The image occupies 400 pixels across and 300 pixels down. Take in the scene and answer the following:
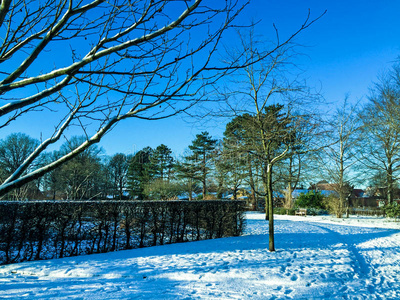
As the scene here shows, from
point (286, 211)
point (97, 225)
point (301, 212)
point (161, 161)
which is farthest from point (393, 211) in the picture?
point (161, 161)

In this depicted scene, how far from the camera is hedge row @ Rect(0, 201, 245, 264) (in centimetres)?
668

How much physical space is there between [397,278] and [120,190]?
34.4 m

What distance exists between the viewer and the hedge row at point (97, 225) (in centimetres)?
668

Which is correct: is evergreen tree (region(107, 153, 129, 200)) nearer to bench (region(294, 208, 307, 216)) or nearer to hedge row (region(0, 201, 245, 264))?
bench (region(294, 208, 307, 216))

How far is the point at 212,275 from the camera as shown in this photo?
16.5 feet

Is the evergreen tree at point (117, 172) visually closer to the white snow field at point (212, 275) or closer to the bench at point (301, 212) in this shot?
the bench at point (301, 212)

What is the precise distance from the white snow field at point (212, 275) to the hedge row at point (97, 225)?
0.62 meters

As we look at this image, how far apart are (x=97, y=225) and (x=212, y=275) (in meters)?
4.15

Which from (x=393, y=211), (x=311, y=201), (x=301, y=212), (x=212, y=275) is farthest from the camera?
(x=311, y=201)

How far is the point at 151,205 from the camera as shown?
8.78m

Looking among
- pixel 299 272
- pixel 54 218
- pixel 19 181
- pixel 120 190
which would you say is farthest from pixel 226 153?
pixel 120 190

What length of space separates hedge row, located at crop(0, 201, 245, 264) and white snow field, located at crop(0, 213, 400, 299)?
2.04 ft

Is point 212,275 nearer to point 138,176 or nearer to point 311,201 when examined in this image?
point 311,201

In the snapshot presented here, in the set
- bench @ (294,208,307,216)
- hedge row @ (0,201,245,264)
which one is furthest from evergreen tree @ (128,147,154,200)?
hedge row @ (0,201,245,264)
